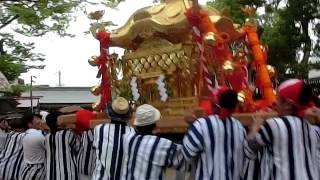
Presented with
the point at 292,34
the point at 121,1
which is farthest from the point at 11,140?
the point at 292,34

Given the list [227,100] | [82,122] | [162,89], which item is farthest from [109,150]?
[162,89]

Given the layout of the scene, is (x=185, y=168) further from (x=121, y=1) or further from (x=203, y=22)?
(x=121, y=1)

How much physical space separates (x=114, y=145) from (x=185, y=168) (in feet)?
2.19

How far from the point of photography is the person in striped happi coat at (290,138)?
405cm

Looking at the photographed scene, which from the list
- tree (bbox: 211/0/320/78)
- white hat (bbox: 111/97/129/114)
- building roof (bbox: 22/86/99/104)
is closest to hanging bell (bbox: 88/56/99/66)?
white hat (bbox: 111/97/129/114)

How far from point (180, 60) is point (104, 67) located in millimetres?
1308

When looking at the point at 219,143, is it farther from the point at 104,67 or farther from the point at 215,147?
the point at 104,67

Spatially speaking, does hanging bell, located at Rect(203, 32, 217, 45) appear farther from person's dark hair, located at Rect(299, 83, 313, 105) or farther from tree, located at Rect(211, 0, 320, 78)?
tree, located at Rect(211, 0, 320, 78)

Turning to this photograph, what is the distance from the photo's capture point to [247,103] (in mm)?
5820

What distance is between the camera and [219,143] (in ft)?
14.0

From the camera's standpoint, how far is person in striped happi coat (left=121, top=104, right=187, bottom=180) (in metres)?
4.50

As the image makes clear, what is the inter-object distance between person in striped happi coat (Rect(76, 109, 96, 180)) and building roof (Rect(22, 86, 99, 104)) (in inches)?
1215

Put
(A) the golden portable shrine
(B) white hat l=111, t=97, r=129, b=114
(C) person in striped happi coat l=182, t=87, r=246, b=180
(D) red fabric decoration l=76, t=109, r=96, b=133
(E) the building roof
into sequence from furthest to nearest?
(E) the building roof < (D) red fabric decoration l=76, t=109, r=96, b=133 < (A) the golden portable shrine < (B) white hat l=111, t=97, r=129, b=114 < (C) person in striped happi coat l=182, t=87, r=246, b=180

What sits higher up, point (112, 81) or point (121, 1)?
point (121, 1)
